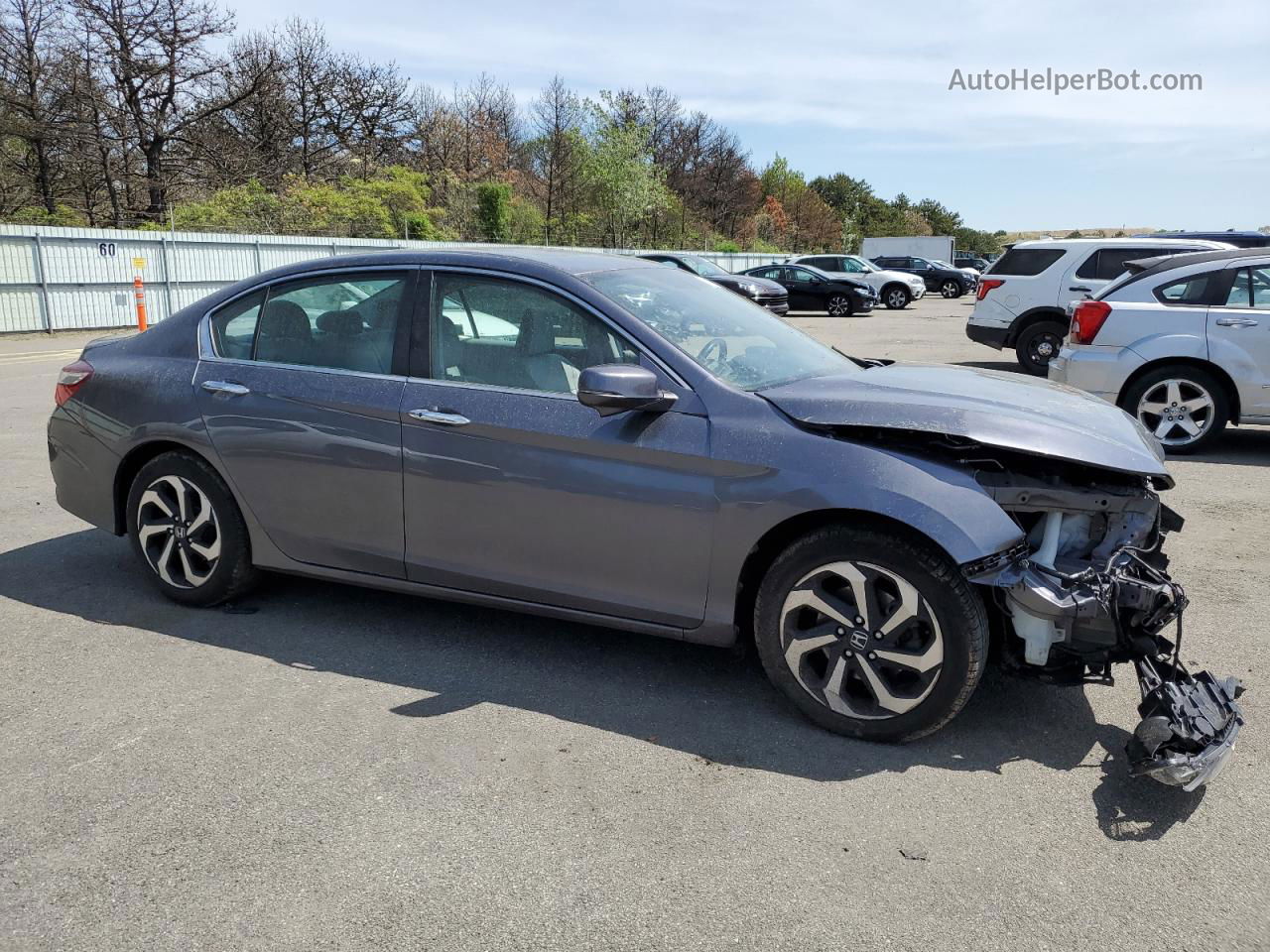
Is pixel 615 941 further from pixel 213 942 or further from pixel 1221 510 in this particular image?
pixel 1221 510

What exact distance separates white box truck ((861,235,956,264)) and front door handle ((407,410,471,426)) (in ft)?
164

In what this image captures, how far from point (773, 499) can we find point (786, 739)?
819 millimetres

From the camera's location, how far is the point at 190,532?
184 inches

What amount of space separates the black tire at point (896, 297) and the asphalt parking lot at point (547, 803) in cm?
2985

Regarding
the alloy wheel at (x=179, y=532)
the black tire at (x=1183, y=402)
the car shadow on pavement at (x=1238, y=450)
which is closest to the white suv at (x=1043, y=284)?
the car shadow on pavement at (x=1238, y=450)

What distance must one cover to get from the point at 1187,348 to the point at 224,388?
7547mm

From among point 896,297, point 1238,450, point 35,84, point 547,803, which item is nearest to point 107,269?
point 35,84

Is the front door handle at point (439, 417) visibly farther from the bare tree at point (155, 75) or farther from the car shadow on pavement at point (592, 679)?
the bare tree at point (155, 75)

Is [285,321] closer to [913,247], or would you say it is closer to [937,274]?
[937,274]

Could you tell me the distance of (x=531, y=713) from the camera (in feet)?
12.2

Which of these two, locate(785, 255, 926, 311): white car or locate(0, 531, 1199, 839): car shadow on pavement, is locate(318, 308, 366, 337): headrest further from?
locate(785, 255, 926, 311): white car

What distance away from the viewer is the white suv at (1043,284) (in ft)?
44.7

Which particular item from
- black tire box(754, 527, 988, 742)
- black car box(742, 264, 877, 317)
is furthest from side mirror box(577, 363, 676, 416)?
black car box(742, 264, 877, 317)

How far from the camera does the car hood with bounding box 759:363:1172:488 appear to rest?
3.38m
